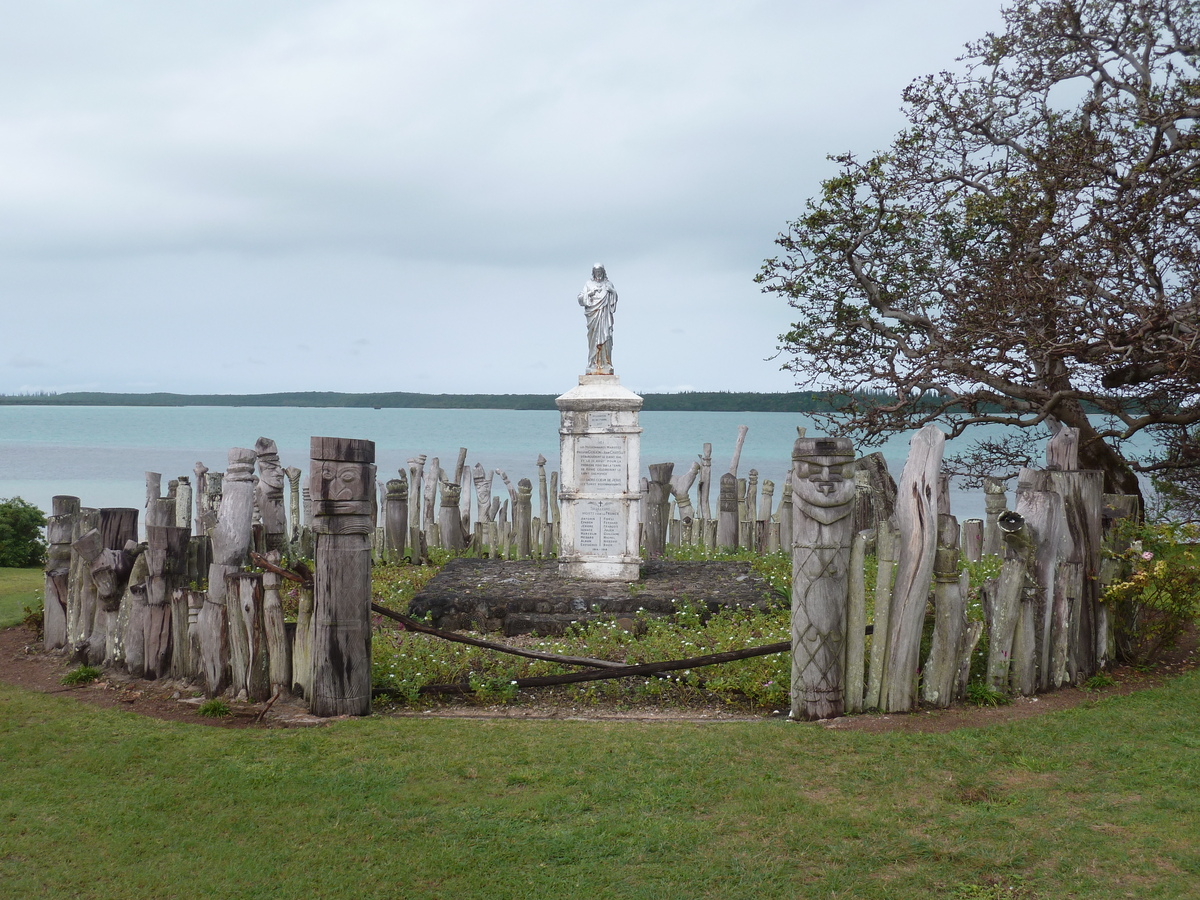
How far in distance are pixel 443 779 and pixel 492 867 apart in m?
1.02

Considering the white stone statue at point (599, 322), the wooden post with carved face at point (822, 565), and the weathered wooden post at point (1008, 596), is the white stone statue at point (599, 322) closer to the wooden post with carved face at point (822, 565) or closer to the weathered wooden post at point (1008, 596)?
the wooden post with carved face at point (822, 565)

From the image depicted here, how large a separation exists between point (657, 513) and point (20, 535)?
8572 mm

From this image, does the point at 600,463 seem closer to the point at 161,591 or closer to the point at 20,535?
the point at 161,591

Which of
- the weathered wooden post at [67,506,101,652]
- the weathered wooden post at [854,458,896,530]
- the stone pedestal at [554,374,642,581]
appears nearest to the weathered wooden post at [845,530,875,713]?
the weathered wooden post at [854,458,896,530]

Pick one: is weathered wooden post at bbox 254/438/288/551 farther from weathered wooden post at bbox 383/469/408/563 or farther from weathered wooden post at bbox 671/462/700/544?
weathered wooden post at bbox 671/462/700/544

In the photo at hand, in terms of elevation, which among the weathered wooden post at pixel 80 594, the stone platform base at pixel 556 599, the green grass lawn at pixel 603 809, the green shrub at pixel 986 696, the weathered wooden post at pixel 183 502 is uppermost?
the weathered wooden post at pixel 183 502

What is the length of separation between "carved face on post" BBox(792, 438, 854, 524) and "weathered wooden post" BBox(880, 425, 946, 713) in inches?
15.9

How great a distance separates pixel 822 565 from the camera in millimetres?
5934

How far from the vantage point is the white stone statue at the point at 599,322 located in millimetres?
11141

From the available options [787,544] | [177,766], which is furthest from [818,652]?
[787,544]

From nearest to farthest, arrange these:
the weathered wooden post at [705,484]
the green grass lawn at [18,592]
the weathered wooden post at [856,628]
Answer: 1. the weathered wooden post at [856,628]
2. the green grass lawn at [18,592]
3. the weathered wooden post at [705,484]

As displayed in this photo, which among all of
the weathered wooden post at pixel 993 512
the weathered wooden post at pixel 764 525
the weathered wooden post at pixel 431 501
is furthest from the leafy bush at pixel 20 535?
the weathered wooden post at pixel 993 512

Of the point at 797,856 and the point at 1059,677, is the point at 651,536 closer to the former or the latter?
the point at 1059,677

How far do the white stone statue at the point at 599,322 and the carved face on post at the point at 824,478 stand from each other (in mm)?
5327
